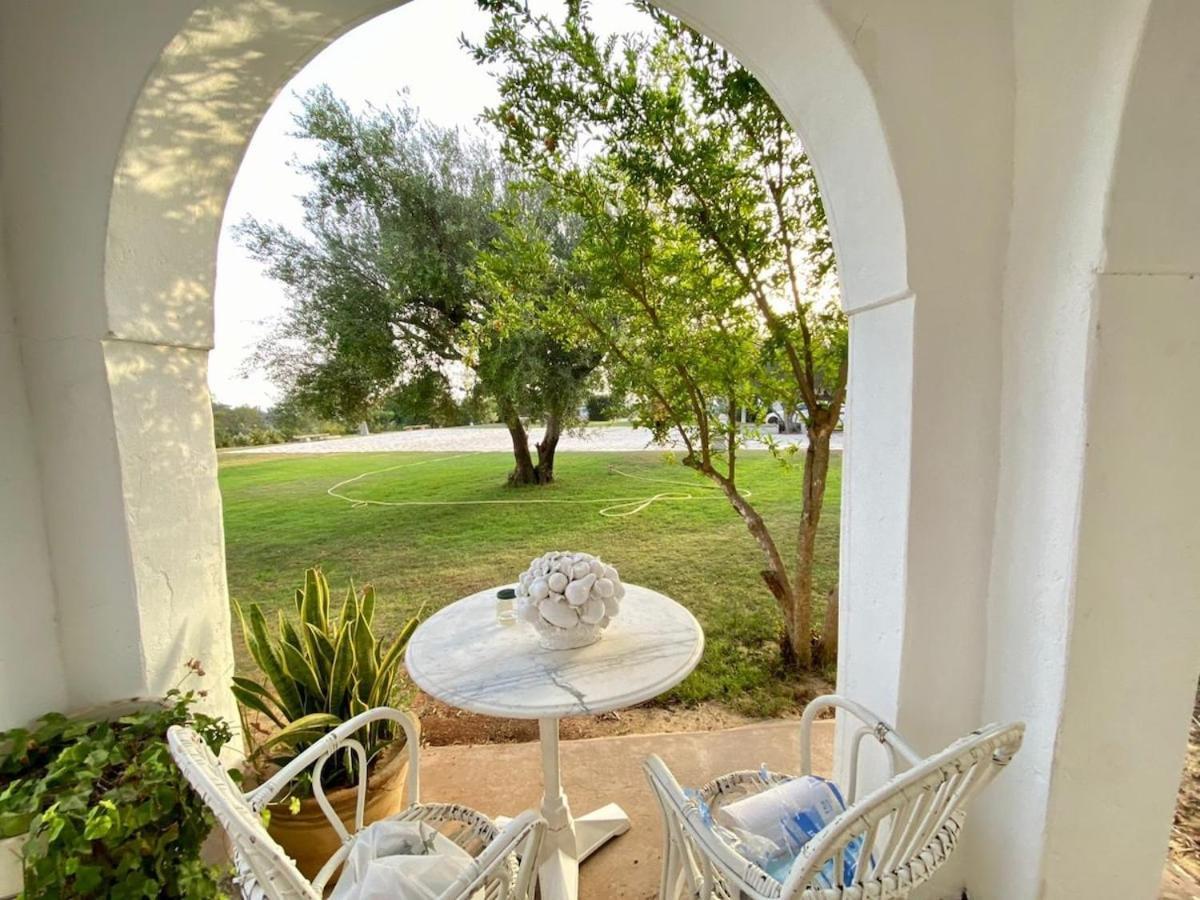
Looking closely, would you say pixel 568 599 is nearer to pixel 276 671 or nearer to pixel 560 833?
pixel 560 833

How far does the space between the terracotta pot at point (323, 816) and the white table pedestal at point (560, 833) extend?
0.46m

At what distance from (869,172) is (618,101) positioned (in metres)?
1.20

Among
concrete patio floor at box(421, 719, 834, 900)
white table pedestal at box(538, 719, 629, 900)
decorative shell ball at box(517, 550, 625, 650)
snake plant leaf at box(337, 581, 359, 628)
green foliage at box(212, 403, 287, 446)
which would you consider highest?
green foliage at box(212, 403, 287, 446)

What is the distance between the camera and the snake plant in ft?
4.82

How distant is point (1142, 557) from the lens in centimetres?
94

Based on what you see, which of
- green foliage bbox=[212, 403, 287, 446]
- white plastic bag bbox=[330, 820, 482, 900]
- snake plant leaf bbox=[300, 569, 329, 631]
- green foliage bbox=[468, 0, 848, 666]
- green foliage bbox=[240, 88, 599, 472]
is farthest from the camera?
green foliage bbox=[240, 88, 599, 472]

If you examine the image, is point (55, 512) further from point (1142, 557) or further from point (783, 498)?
point (783, 498)

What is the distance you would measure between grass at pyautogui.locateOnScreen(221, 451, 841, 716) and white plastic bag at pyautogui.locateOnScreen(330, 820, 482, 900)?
1.62 metres

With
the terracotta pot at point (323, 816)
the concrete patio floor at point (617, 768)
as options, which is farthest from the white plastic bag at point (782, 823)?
the terracotta pot at point (323, 816)

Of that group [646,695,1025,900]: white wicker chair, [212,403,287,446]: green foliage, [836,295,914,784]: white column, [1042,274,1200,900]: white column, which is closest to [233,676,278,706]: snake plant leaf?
[646,695,1025,900]: white wicker chair

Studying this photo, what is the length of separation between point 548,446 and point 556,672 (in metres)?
4.81

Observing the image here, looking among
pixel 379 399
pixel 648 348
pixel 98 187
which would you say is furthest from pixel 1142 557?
pixel 379 399

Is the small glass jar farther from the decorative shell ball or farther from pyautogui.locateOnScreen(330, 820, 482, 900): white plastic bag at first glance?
pyautogui.locateOnScreen(330, 820, 482, 900): white plastic bag

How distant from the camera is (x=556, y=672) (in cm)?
122
